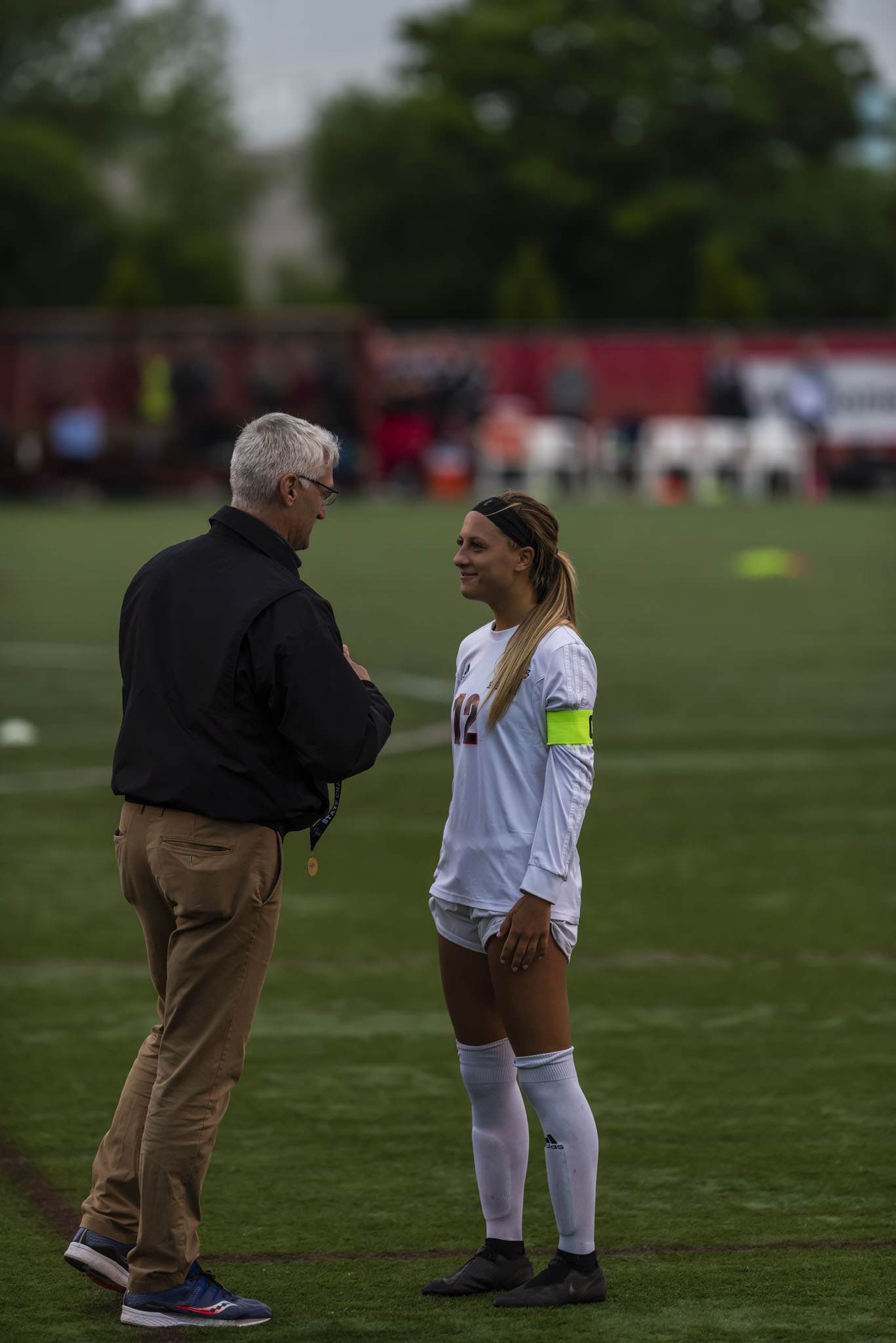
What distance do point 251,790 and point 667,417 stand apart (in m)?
43.9

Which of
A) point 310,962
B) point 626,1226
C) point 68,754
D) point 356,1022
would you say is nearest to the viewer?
point 626,1226

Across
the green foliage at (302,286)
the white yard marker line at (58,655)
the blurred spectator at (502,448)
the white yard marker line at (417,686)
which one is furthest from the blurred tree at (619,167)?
the white yard marker line at (417,686)

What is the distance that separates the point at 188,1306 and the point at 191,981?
680 mm

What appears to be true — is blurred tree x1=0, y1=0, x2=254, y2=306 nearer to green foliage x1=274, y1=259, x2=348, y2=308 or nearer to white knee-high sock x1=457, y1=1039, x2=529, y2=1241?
green foliage x1=274, y1=259, x2=348, y2=308

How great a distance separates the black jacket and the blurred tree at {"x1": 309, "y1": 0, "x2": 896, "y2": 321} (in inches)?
2622

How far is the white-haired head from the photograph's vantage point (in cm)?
442

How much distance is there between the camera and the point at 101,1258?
4.63 metres

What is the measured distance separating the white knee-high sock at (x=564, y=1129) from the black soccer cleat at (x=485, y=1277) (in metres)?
0.24

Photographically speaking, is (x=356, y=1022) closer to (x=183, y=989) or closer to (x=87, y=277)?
(x=183, y=989)

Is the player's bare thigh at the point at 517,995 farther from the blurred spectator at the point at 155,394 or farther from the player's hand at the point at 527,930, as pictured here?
the blurred spectator at the point at 155,394

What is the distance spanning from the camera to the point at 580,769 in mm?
4523

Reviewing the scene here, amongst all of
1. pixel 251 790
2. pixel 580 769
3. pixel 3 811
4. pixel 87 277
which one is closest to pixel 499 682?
pixel 580 769

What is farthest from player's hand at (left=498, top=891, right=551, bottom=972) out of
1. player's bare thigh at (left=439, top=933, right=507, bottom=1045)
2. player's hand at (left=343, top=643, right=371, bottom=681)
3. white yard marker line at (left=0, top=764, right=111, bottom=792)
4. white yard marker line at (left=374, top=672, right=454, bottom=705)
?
white yard marker line at (left=374, top=672, right=454, bottom=705)

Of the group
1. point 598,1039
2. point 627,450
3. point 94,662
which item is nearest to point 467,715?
point 598,1039
